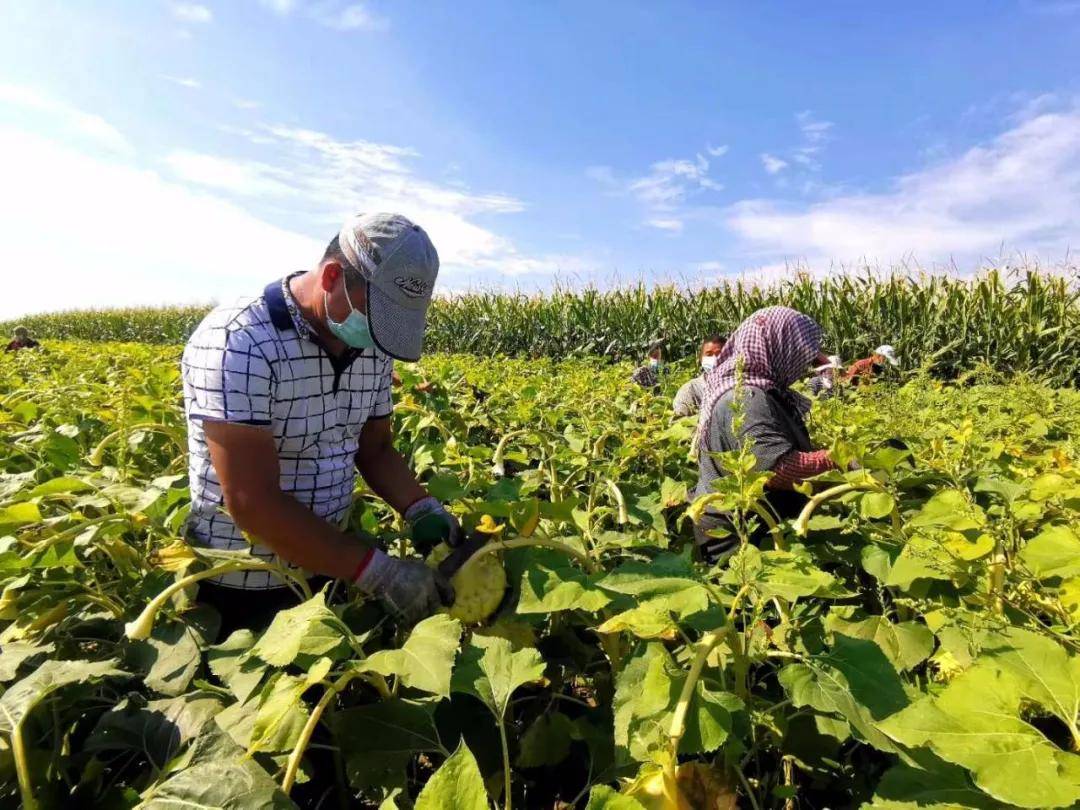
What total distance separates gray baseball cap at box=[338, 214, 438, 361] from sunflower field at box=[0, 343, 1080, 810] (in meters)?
0.43

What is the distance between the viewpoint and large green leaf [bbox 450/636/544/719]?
1113 mm

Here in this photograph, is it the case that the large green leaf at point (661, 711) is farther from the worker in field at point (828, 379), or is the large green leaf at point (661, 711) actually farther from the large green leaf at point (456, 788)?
the worker in field at point (828, 379)

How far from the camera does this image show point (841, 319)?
12758mm

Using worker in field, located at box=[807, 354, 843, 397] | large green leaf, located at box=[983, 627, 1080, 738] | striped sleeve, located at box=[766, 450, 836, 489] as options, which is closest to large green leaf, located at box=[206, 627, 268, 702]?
large green leaf, located at box=[983, 627, 1080, 738]

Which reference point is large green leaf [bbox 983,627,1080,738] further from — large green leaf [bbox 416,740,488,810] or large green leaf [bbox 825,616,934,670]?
large green leaf [bbox 416,740,488,810]

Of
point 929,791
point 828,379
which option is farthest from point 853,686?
A: point 828,379

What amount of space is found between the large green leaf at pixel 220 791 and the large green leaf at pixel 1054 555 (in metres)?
1.26

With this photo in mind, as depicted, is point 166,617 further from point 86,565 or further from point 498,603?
point 498,603

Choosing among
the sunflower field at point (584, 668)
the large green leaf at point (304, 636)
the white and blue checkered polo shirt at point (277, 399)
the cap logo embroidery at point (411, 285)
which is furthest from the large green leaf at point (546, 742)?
the cap logo embroidery at point (411, 285)

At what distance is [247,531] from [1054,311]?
13307 mm

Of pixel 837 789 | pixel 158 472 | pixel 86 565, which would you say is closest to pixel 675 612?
pixel 837 789

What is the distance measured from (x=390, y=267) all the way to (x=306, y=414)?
0.47m

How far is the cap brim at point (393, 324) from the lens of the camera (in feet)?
5.83

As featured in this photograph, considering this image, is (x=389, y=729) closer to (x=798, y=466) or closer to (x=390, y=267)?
(x=390, y=267)
